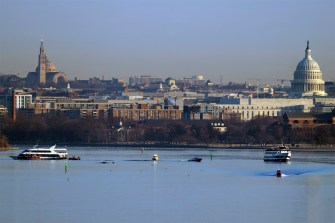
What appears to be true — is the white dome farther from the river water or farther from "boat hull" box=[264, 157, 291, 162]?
the river water

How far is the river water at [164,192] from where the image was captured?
44.5 m

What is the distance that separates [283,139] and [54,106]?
47.8 metres

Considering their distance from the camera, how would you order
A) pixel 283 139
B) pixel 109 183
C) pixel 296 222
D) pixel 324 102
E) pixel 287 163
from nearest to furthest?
pixel 296 222, pixel 109 183, pixel 287 163, pixel 283 139, pixel 324 102

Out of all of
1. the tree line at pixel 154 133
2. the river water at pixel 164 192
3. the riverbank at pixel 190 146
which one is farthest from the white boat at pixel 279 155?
the tree line at pixel 154 133

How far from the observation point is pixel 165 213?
148ft

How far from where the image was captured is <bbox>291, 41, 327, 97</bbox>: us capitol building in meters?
156

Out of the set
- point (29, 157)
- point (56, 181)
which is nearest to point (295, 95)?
point (29, 157)

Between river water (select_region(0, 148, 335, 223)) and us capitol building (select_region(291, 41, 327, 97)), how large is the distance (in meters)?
84.1

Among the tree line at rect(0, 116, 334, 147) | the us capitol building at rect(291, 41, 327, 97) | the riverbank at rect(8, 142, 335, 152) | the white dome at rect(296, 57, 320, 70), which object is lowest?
the riverbank at rect(8, 142, 335, 152)

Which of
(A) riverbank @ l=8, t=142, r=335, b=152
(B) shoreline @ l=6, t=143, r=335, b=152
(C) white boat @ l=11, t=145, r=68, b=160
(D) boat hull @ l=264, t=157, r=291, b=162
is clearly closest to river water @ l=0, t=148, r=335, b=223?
(D) boat hull @ l=264, t=157, r=291, b=162

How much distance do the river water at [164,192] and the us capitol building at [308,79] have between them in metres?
84.1

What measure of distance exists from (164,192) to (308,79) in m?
107

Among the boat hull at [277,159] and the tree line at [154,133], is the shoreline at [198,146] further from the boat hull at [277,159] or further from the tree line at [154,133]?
the boat hull at [277,159]

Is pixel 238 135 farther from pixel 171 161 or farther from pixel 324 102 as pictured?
pixel 171 161
